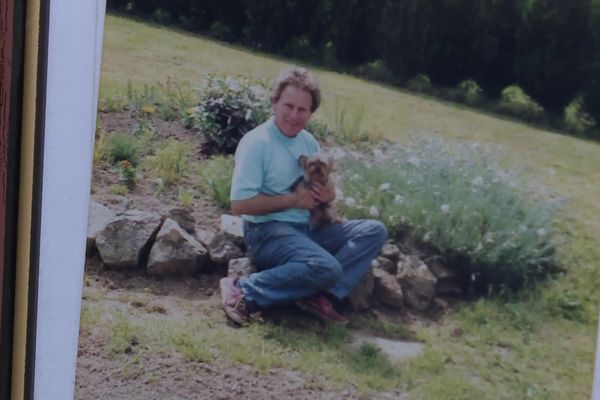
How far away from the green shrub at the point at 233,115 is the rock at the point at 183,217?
17cm

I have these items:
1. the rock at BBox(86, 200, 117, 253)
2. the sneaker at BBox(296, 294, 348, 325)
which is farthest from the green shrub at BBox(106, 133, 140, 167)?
the sneaker at BBox(296, 294, 348, 325)

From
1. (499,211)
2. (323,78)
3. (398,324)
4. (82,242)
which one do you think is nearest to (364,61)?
(323,78)

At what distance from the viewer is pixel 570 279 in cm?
241

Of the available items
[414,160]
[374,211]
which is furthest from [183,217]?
[414,160]

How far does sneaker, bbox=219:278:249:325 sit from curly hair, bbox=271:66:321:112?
0.49m

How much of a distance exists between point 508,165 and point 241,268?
747mm

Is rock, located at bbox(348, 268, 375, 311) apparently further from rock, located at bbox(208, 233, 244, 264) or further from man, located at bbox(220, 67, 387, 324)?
rock, located at bbox(208, 233, 244, 264)

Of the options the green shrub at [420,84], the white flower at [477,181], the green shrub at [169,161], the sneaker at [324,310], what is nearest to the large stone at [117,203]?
the green shrub at [169,161]

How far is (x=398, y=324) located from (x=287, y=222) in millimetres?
392

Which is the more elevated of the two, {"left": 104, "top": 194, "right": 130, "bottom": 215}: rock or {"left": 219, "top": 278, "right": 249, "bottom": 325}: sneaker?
{"left": 104, "top": 194, "right": 130, "bottom": 215}: rock

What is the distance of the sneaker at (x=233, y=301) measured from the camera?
8.00 ft

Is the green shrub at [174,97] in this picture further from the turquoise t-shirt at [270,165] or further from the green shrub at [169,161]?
the turquoise t-shirt at [270,165]

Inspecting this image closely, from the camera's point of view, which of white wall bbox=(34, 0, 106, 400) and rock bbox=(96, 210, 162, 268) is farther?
rock bbox=(96, 210, 162, 268)

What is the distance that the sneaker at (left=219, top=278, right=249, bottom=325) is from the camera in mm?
2438
